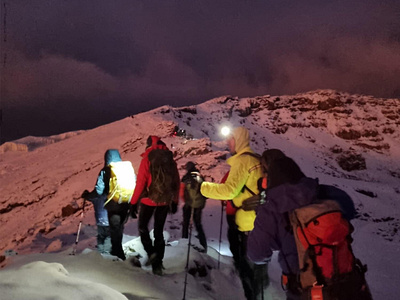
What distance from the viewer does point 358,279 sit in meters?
2.10

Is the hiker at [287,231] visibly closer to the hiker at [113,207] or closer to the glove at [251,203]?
the glove at [251,203]

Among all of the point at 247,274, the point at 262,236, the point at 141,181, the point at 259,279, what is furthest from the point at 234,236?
the point at 262,236

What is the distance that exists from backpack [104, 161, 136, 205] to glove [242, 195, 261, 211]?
2.35m

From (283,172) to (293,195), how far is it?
0.97 feet

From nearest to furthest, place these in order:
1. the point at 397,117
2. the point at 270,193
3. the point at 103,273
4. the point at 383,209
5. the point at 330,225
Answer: the point at 330,225, the point at 270,193, the point at 103,273, the point at 383,209, the point at 397,117

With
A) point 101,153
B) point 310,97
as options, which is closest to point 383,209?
point 101,153

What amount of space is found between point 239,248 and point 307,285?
2.18m

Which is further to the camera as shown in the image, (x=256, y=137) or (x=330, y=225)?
(x=256, y=137)

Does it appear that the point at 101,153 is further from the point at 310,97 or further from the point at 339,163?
the point at 310,97

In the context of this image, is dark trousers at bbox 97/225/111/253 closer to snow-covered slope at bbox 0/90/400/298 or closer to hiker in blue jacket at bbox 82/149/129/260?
hiker in blue jacket at bbox 82/149/129/260

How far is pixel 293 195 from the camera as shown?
2.29 meters

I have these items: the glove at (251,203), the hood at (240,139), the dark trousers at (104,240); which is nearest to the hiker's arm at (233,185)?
the glove at (251,203)

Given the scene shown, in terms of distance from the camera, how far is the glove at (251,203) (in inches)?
143

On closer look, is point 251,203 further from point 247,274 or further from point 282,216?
point 282,216
